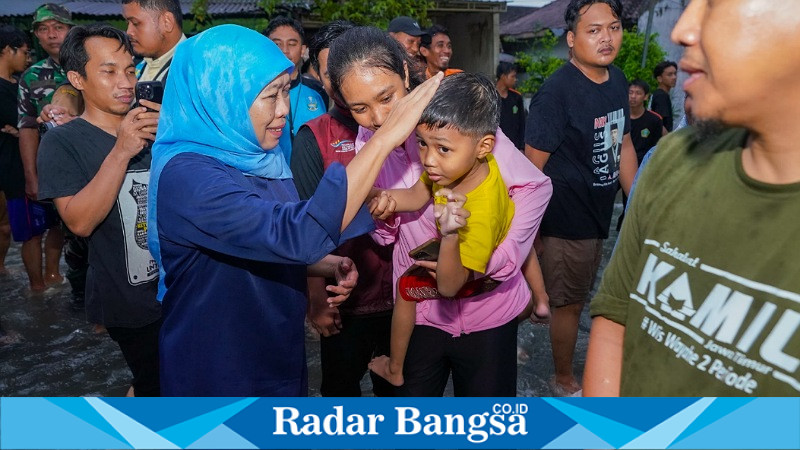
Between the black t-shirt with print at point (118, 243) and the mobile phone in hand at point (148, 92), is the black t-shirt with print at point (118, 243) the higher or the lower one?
the lower one

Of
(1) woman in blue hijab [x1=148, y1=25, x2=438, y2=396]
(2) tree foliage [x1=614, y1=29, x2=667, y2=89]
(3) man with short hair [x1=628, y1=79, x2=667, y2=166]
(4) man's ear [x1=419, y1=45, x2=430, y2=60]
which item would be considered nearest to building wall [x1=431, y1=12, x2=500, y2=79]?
(2) tree foliage [x1=614, y1=29, x2=667, y2=89]

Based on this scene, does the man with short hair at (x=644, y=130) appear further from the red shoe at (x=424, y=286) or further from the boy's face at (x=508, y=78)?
the red shoe at (x=424, y=286)

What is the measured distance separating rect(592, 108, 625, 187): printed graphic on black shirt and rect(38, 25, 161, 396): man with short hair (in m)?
2.45

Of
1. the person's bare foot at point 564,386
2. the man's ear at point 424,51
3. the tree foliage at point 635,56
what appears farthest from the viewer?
the tree foliage at point 635,56

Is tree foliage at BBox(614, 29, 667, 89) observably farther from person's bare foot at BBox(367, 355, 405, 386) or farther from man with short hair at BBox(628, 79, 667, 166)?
person's bare foot at BBox(367, 355, 405, 386)

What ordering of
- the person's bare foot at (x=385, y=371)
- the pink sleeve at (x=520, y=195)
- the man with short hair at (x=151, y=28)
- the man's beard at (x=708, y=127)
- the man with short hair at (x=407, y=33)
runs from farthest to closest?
the man with short hair at (x=407, y=33) → the man with short hair at (x=151, y=28) → the person's bare foot at (x=385, y=371) → the pink sleeve at (x=520, y=195) → the man's beard at (x=708, y=127)

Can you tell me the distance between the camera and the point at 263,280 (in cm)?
202

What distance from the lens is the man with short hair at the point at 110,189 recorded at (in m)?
2.71

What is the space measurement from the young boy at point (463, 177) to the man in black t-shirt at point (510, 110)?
549 centimetres

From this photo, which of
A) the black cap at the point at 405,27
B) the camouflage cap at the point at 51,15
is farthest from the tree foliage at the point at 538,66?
the camouflage cap at the point at 51,15

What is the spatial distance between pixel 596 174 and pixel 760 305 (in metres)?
2.78

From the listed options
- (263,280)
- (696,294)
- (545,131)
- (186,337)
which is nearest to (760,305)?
(696,294)

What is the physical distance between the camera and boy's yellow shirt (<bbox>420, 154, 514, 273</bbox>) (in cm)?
213

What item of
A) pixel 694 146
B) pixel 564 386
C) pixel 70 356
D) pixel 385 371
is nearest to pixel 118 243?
pixel 385 371
